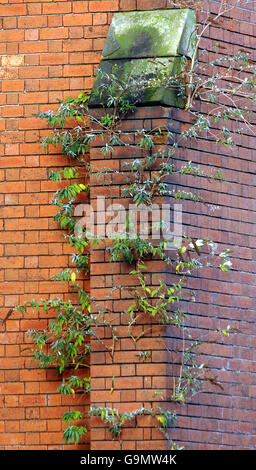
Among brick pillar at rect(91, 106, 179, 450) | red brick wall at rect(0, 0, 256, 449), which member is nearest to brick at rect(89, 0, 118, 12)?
red brick wall at rect(0, 0, 256, 449)

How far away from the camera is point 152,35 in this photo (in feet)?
27.7

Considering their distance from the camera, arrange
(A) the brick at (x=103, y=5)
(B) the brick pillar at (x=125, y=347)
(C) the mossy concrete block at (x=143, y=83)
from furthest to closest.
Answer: (A) the brick at (x=103, y=5), (C) the mossy concrete block at (x=143, y=83), (B) the brick pillar at (x=125, y=347)

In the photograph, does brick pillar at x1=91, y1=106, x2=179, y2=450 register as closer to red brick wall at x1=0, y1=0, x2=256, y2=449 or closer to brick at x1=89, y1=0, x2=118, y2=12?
red brick wall at x1=0, y1=0, x2=256, y2=449

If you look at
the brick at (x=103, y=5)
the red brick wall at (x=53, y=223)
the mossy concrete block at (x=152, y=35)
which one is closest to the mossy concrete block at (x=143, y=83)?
the mossy concrete block at (x=152, y=35)

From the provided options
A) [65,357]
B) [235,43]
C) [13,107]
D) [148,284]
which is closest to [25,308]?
[65,357]

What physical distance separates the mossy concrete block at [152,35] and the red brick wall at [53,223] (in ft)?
0.45

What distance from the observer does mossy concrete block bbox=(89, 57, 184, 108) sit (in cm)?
824

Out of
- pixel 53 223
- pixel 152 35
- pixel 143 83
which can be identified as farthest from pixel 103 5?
pixel 53 223

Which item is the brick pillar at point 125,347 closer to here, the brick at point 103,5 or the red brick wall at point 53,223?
the red brick wall at point 53,223

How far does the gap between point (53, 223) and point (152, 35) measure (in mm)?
1646

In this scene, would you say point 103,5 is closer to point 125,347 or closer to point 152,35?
point 152,35

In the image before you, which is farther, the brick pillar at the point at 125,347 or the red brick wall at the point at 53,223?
the red brick wall at the point at 53,223

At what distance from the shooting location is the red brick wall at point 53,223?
834cm

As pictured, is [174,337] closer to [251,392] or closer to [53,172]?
[251,392]
